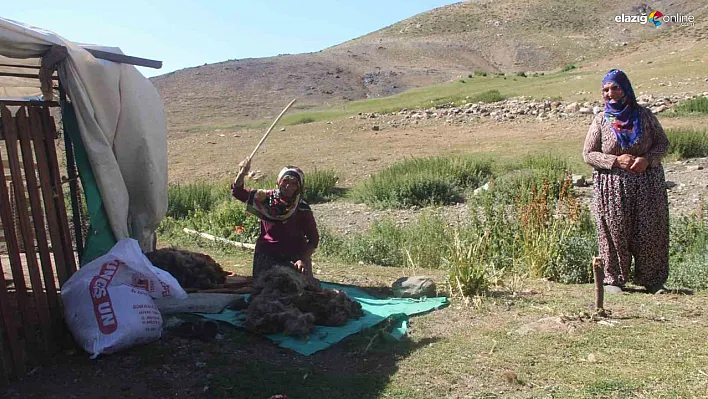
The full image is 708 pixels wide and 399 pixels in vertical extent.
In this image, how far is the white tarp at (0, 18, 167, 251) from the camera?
4273 mm

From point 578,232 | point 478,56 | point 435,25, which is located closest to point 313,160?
point 578,232

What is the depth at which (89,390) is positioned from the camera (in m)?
3.60

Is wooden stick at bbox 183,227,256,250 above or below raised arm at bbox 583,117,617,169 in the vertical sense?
below

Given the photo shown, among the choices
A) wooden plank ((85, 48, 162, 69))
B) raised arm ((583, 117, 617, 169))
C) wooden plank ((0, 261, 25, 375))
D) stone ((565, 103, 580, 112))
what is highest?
wooden plank ((85, 48, 162, 69))

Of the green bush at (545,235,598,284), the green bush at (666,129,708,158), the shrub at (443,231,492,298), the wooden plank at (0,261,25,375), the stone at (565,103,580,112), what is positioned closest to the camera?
the wooden plank at (0,261,25,375)

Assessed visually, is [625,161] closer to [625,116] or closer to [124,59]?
[625,116]

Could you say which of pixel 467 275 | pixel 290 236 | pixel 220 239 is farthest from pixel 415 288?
pixel 220 239

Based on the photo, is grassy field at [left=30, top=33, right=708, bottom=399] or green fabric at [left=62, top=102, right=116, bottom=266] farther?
green fabric at [left=62, top=102, right=116, bottom=266]

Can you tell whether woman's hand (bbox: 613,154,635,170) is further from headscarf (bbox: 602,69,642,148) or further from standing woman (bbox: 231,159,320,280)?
standing woman (bbox: 231,159,320,280)

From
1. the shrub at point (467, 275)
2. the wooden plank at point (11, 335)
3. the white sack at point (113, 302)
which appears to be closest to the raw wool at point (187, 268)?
the white sack at point (113, 302)

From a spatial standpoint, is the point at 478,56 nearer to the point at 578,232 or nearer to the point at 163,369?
the point at 578,232

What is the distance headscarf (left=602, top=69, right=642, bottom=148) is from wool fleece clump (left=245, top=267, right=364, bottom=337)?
2.27 meters

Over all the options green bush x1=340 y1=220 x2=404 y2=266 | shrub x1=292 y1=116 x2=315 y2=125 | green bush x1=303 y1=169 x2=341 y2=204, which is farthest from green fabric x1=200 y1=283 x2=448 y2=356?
shrub x1=292 y1=116 x2=315 y2=125

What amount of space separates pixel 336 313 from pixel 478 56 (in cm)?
5392
